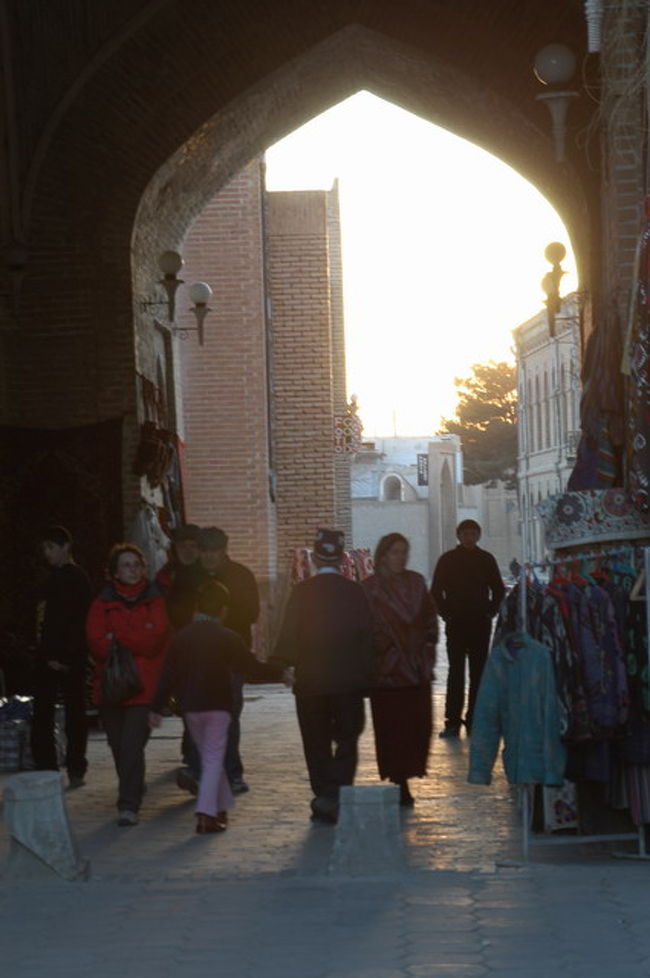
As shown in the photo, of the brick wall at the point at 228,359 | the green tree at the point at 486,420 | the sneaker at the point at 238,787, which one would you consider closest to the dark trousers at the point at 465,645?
the sneaker at the point at 238,787

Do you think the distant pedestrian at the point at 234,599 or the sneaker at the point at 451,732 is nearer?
the distant pedestrian at the point at 234,599

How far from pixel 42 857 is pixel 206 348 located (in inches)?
681

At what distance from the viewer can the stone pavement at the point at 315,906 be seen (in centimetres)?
638

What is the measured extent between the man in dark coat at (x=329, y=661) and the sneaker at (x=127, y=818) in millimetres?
871

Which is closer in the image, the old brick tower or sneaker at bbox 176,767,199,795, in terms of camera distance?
sneaker at bbox 176,767,199,795

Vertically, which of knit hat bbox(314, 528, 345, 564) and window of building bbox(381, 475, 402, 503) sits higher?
window of building bbox(381, 475, 402, 503)

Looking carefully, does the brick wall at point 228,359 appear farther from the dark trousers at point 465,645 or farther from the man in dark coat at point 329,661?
the man in dark coat at point 329,661

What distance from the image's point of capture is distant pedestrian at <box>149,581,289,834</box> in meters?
9.72

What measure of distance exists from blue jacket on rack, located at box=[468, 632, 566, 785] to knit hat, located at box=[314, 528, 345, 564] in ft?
5.41

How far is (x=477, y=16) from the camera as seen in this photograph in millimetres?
16266

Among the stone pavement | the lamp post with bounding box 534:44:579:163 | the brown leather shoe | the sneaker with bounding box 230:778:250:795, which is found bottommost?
the stone pavement

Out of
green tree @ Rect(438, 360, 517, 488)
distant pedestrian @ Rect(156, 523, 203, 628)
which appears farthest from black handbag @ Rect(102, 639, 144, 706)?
green tree @ Rect(438, 360, 517, 488)

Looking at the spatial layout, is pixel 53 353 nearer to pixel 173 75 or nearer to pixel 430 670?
pixel 173 75

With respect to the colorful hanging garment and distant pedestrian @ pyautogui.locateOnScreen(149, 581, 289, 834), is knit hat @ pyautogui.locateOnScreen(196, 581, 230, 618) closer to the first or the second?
distant pedestrian @ pyautogui.locateOnScreen(149, 581, 289, 834)
